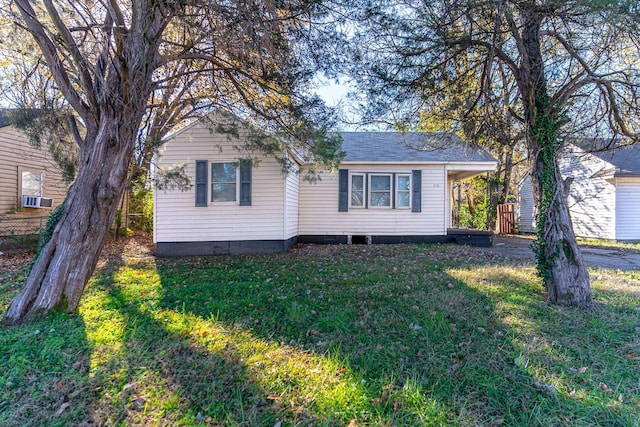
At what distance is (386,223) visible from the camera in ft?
34.7

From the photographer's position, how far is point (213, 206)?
28.9ft

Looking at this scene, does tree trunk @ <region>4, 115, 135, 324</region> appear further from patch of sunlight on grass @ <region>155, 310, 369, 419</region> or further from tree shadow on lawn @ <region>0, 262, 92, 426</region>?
patch of sunlight on grass @ <region>155, 310, 369, 419</region>

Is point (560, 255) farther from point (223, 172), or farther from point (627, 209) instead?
point (627, 209)

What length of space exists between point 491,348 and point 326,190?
8.14 m

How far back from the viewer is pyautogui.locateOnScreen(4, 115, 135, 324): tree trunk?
12.4 feet

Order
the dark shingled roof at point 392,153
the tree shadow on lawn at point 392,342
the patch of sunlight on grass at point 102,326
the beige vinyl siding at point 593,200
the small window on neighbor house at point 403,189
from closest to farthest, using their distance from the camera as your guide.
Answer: the tree shadow on lawn at point 392,342
the patch of sunlight on grass at point 102,326
the dark shingled roof at point 392,153
the small window on neighbor house at point 403,189
the beige vinyl siding at point 593,200

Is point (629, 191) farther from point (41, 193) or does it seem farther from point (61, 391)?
point (41, 193)

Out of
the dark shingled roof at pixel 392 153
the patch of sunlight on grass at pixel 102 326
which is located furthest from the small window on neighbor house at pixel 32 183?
the dark shingled roof at pixel 392 153

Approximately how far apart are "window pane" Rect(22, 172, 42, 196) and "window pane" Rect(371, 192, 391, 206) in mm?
12308

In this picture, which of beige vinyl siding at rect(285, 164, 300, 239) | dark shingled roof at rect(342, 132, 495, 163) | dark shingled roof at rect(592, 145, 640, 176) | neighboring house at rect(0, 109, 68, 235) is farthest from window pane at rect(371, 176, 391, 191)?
neighboring house at rect(0, 109, 68, 235)

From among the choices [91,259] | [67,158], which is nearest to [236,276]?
[91,259]

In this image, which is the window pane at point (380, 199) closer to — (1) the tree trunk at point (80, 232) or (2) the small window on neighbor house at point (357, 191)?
(2) the small window on neighbor house at point (357, 191)

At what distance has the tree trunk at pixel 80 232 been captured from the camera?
149 inches

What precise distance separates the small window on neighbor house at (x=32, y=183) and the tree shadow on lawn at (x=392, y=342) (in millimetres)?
8987
